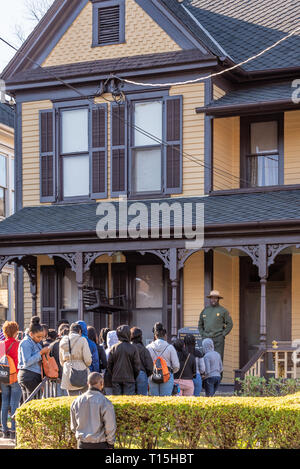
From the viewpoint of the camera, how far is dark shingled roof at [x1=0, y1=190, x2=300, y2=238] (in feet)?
64.2

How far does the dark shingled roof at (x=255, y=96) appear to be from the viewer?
2052 centimetres

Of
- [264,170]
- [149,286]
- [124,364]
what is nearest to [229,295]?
Answer: [149,286]

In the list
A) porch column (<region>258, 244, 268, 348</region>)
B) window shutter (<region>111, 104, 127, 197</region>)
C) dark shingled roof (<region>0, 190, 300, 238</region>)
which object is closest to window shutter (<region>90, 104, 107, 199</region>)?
window shutter (<region>111, 104, 127, 197</region>)

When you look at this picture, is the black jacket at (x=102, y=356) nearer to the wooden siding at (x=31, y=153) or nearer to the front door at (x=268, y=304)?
the front door at (x=268, y=304)

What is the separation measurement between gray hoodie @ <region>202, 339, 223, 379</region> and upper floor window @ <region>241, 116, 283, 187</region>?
5.29 metres

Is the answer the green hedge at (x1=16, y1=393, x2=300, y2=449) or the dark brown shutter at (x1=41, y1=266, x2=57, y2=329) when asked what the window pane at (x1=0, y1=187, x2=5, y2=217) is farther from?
the green hedge at (x1=16, y1=393, x2=300, y2=449)

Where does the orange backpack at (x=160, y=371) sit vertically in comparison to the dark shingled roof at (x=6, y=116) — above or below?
below

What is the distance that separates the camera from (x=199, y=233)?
19719 mm

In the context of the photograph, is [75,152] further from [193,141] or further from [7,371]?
[7,371]

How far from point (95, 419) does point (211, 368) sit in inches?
219

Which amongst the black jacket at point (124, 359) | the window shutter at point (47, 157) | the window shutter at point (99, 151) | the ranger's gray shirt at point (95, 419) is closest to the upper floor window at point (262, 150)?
the window shutter at point (99, 151)

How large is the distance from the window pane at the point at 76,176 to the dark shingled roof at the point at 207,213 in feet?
1.21

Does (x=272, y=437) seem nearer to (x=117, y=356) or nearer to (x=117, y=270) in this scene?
(x=117, y=356)

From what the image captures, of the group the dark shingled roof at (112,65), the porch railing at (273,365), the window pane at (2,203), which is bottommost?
the porch railing at (273,365)
